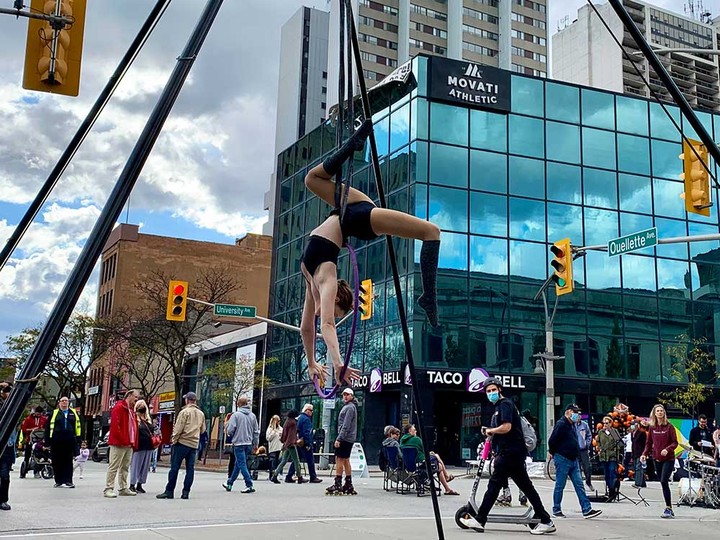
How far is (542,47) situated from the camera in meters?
95.8

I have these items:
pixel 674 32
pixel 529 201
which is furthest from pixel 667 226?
pixel 674 32

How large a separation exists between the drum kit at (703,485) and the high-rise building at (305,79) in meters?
85.9

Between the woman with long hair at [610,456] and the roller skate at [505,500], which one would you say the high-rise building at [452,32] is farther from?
the roller skate at [505,500]

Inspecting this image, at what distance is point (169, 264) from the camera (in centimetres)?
7788

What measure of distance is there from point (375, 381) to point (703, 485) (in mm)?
21118

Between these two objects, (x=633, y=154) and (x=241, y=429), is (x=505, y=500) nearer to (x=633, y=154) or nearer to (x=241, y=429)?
(x=241, y=429)

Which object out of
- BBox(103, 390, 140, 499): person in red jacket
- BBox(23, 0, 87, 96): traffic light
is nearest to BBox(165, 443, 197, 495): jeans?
BBox(103, 390, 140, 499): person in red jacket

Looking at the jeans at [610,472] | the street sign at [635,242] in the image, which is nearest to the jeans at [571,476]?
the jeans at [610,472]

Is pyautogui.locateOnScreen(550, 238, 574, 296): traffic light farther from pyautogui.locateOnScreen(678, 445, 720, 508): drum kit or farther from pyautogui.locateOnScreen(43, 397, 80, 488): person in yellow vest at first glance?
pyautogui.locateOnScreen(43, 397, 80, 488): person in yellow vest

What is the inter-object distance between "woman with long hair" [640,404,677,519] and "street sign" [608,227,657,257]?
3.97m

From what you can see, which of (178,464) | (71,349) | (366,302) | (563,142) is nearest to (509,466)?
(178,464)

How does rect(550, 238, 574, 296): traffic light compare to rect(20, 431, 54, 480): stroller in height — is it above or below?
above

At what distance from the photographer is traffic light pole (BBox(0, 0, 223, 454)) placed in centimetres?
468

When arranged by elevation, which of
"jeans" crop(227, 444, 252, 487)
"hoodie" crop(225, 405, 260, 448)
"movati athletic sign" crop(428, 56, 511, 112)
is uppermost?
"movati athletic sign" crop(428, 56, 511, 112)
